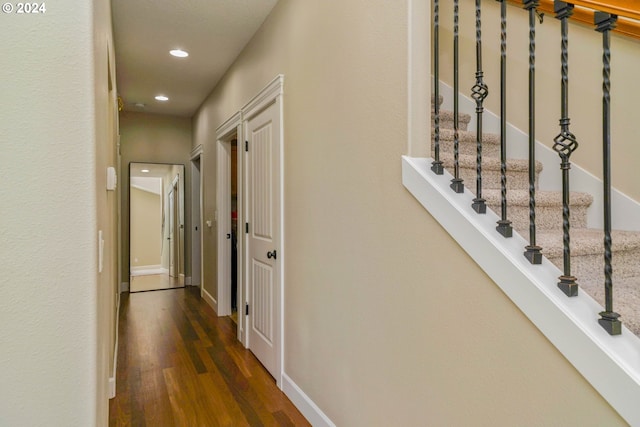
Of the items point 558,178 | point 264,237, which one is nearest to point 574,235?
point 558,178

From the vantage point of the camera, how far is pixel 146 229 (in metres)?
7.01

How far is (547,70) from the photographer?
2.07 m

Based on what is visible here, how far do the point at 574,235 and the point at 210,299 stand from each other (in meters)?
4.41

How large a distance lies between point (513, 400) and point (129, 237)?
20.1 ft

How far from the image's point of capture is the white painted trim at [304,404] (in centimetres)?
213

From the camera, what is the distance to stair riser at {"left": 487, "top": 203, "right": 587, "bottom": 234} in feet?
5.17

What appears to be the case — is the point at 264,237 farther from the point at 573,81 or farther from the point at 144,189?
the point at 144,189

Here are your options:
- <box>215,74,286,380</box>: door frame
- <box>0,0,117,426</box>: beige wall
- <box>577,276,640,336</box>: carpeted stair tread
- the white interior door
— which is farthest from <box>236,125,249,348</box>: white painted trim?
<box>577,276,640,336</box>: carpeted stair tread

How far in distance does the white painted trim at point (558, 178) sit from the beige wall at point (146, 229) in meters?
5.80

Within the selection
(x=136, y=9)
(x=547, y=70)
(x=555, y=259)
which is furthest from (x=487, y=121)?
(x=136, y=9)

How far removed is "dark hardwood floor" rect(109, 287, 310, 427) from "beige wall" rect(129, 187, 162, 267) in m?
2.68

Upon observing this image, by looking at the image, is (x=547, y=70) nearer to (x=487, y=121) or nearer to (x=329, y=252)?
(x=487, y=121)

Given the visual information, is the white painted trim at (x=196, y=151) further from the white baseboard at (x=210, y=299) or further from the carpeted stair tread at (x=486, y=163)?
the carpeted stair tread at (x=486, y=163)

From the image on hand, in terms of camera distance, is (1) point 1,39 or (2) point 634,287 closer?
(1) point 1,39
